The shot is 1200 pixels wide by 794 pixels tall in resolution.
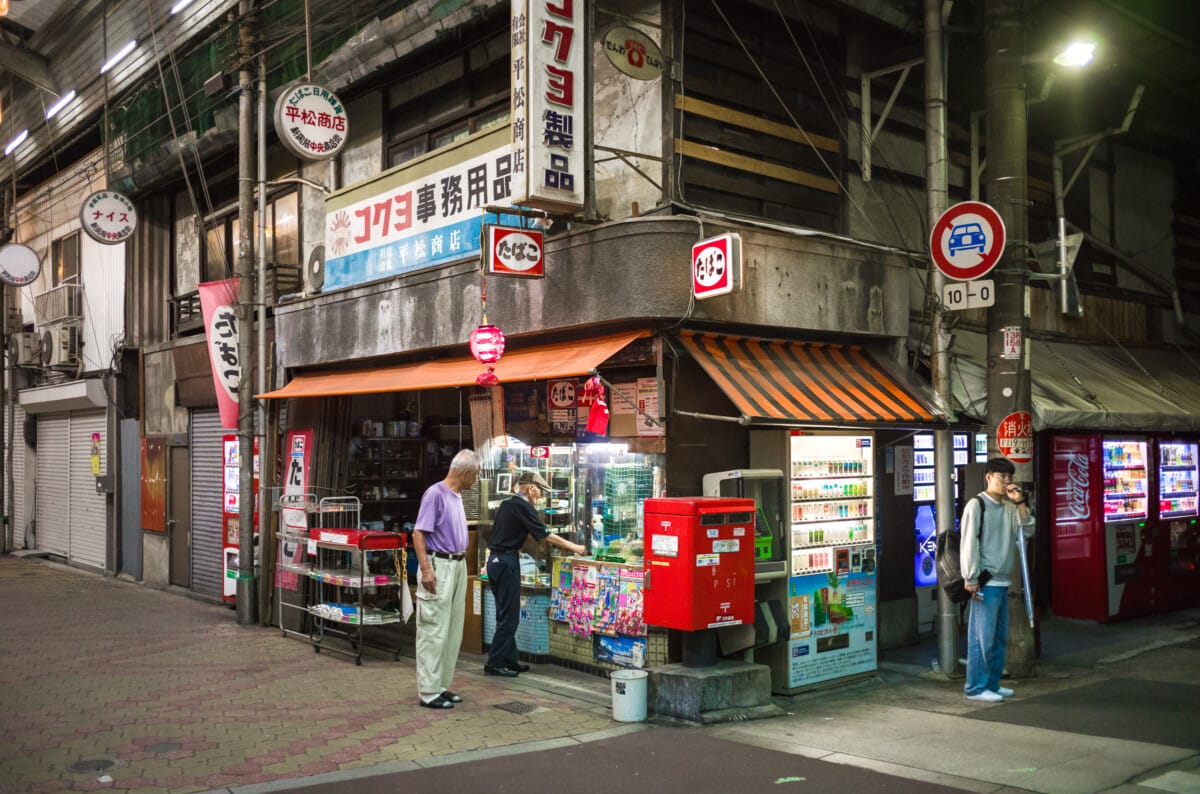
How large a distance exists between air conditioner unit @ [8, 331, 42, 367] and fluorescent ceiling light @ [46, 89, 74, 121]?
15.7 ft

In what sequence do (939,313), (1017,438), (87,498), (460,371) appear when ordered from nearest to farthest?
1. (1017,438)
2. (939,313)
3. (460,371)
4. (87,498)

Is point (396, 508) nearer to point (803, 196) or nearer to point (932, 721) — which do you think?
point (803, 196)

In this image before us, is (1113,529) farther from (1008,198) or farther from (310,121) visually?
(310,121)

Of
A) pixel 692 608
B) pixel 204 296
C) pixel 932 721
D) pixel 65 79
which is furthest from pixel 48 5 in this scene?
pixel 932 721

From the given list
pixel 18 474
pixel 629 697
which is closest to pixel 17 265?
pixel 18 474

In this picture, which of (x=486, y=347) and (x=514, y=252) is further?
(x=486, y=347)

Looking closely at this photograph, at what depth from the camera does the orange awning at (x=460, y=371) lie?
8975 mm

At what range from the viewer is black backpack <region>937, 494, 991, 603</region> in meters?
8.67

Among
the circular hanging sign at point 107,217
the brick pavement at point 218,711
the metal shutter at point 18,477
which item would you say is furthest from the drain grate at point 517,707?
the metal shutter at point 18,477

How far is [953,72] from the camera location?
11.7m

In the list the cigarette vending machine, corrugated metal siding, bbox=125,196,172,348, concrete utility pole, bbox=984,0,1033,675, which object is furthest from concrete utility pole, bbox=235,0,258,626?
the cigarette vending machine

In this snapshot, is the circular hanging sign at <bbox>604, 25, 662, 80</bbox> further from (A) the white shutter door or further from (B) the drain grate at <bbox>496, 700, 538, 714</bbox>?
(A) the white shutter door

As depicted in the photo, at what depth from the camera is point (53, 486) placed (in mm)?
22031

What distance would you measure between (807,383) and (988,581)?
7.78 feet
